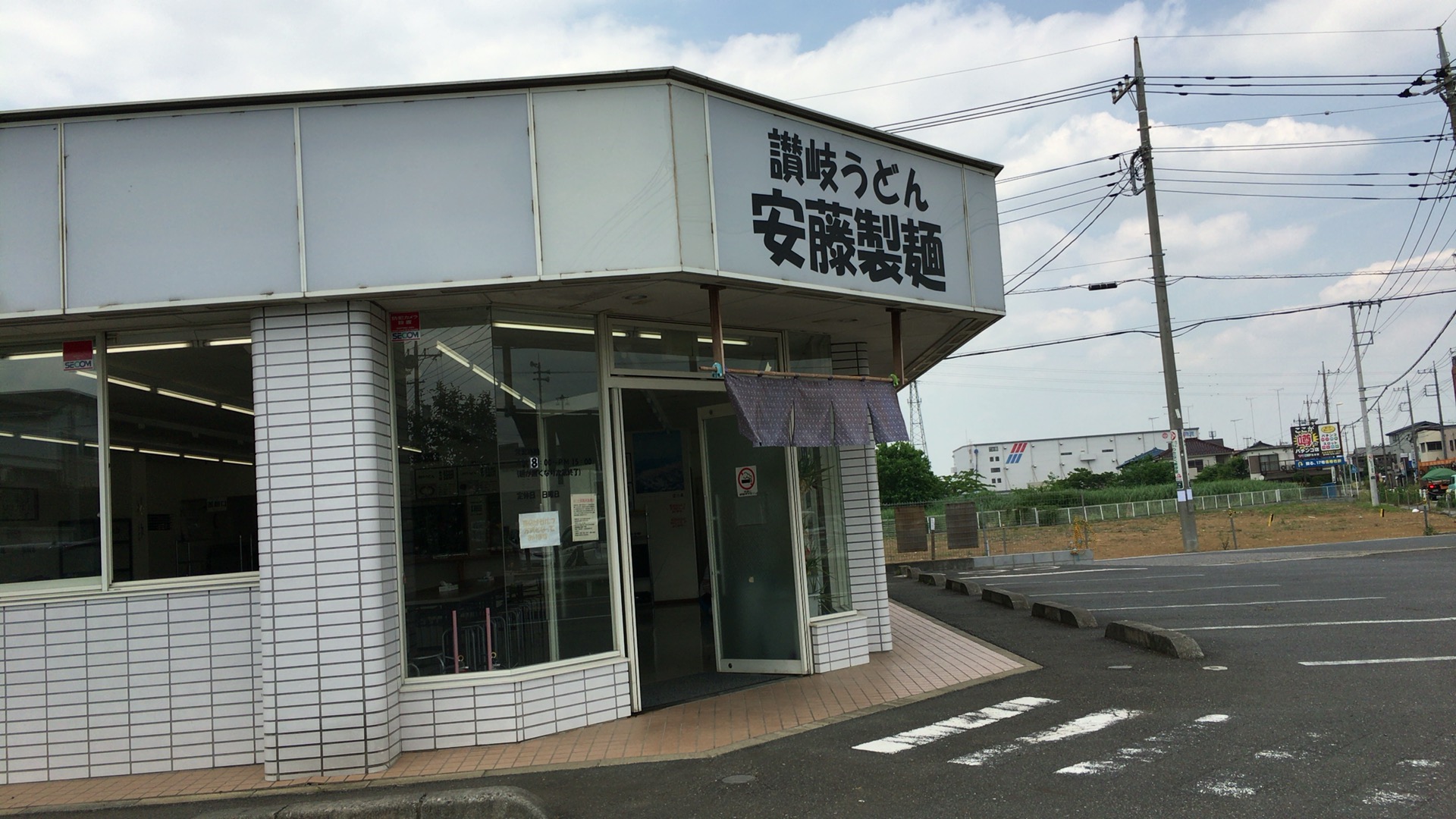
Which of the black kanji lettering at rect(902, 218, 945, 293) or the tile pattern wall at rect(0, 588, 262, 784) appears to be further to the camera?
the black kanji lettering at rect(902, 218, 945, 293)

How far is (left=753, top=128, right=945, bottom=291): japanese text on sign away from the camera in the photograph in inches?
329

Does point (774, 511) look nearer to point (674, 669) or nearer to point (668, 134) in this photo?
point (674, 669)

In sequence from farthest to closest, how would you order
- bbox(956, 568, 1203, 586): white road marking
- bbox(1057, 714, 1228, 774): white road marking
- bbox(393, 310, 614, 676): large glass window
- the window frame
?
1. bbox(956, 568, 1203, 586): white road marking
2. bbox(393, 310, 614, 676): large glass window
3. the window frame
4. bbox(1057, 714, 1228, 774): white road marking

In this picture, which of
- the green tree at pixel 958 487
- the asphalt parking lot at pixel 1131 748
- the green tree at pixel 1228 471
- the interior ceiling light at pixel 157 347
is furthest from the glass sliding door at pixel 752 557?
the green tree at pixel 1228 471

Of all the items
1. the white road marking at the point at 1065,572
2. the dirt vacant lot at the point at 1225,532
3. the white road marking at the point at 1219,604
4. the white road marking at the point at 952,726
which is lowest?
the dirt vacant lot at the point at 1225,532

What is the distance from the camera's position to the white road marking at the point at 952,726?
6938mm

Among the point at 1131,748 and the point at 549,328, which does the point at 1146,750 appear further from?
the point at 549,328

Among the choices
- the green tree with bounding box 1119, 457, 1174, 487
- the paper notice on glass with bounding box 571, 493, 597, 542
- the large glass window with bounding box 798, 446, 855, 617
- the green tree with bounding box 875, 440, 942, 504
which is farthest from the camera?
the green tree with bounding box 1119, 457, 1174, 487

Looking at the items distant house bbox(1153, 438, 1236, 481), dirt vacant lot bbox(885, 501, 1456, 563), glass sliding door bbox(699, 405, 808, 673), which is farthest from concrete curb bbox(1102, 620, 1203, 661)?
distant house bbox(1153, 438, 1236, 481)

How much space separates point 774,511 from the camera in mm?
10289

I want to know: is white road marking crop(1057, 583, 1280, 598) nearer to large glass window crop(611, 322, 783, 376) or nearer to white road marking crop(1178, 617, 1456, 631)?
white road marking crop(1178, 617, 1456, 631)

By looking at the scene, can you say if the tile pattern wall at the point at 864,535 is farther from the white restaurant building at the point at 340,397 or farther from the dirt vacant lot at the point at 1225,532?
the dirt vacant lot at the point at 1225,532

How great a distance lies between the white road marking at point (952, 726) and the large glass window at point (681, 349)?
3959 mm

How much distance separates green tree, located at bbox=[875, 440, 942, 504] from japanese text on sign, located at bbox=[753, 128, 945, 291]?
44.4 metres
